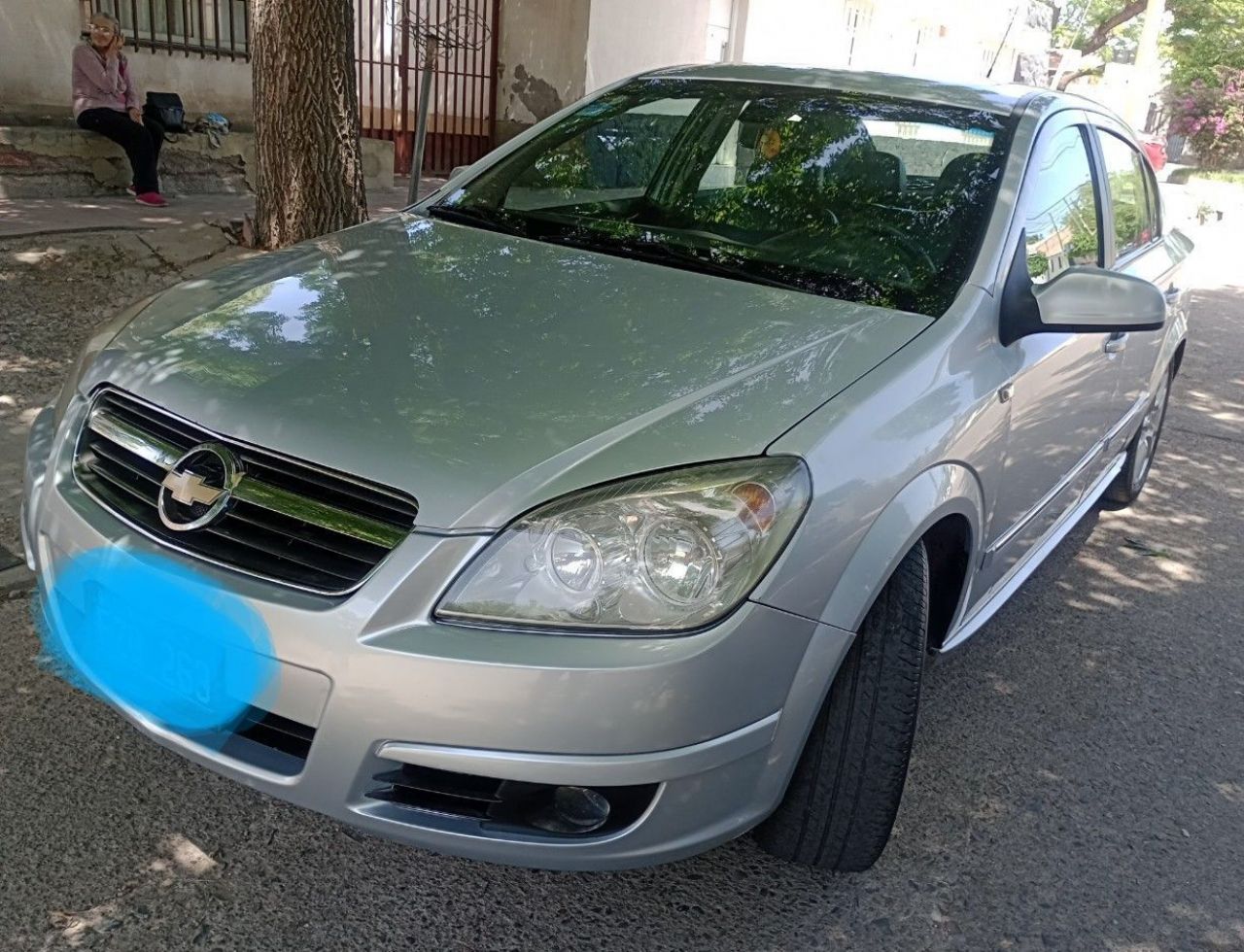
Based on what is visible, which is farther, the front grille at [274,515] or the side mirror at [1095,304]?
the side mirror at [1095,304]

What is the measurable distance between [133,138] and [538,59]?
544cm

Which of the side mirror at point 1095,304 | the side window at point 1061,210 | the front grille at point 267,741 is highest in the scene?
the side window at point 1061,210

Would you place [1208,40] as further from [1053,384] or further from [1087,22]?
[1053,384]

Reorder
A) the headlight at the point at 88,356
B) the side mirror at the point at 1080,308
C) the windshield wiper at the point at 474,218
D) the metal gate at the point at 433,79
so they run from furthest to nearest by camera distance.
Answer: the metal gate at the point at 433,79 → the windshield wiper at the point at 474,218 → the side mirror at the point at 1080,308 → the headlight at the point at 88,356

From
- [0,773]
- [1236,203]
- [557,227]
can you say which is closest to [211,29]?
[557,227]

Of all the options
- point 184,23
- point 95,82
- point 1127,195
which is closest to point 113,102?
point 95,82

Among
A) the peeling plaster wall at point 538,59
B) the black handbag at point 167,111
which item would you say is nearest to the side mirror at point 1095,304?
the black handbag at point 167,111

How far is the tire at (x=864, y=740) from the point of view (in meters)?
2.30

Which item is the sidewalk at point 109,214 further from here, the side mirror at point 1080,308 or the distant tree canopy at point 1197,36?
the distant tree canopy at point 1197,36

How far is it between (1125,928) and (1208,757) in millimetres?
908

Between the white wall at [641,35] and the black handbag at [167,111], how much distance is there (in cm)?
488

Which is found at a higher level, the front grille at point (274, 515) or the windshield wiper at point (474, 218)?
the windshield wiper at point (474, 218)

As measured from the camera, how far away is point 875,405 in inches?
90.2

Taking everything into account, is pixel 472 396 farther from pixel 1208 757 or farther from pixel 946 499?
pixel 1208 757
